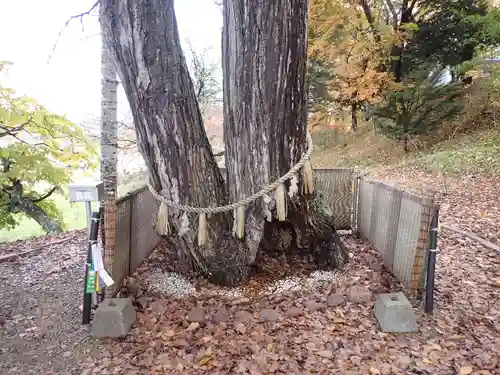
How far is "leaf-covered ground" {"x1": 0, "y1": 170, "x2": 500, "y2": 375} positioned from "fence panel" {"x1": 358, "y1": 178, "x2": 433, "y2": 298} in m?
0.19

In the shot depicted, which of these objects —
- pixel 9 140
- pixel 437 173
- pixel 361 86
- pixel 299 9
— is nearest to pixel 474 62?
pixel 361 86

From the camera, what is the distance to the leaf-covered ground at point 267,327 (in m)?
2.31

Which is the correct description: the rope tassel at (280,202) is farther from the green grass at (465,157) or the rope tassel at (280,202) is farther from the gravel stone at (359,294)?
the green grass at (465,157)

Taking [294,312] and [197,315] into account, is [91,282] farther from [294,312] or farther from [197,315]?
[294,312]

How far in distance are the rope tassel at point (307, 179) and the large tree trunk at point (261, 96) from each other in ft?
0.30

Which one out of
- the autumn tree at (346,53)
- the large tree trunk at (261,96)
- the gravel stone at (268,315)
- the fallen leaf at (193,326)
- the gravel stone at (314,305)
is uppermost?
the autumn tree at (346,53)

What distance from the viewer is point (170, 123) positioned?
9.23ft

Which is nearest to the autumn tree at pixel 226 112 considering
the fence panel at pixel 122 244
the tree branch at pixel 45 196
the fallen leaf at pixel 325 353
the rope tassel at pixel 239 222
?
the rope tassel at pixel 239 222

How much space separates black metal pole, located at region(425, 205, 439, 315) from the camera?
8.72ft

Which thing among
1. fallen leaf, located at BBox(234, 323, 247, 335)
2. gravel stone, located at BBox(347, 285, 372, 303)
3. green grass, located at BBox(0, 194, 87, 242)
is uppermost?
gravel stone, located at BBox(347, 285, 372, 303)

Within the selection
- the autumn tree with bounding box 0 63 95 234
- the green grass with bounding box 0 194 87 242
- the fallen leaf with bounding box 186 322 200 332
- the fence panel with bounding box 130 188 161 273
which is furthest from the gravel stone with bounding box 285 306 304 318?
the green grass with bounding box 0 194 87 242

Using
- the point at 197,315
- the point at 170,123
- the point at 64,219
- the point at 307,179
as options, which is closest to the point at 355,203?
the point at 307,179

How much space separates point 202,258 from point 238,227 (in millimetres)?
454

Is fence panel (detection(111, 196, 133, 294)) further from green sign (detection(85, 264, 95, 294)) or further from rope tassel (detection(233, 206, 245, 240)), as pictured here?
rope tassel (detection(233, 206, 245, 240))
